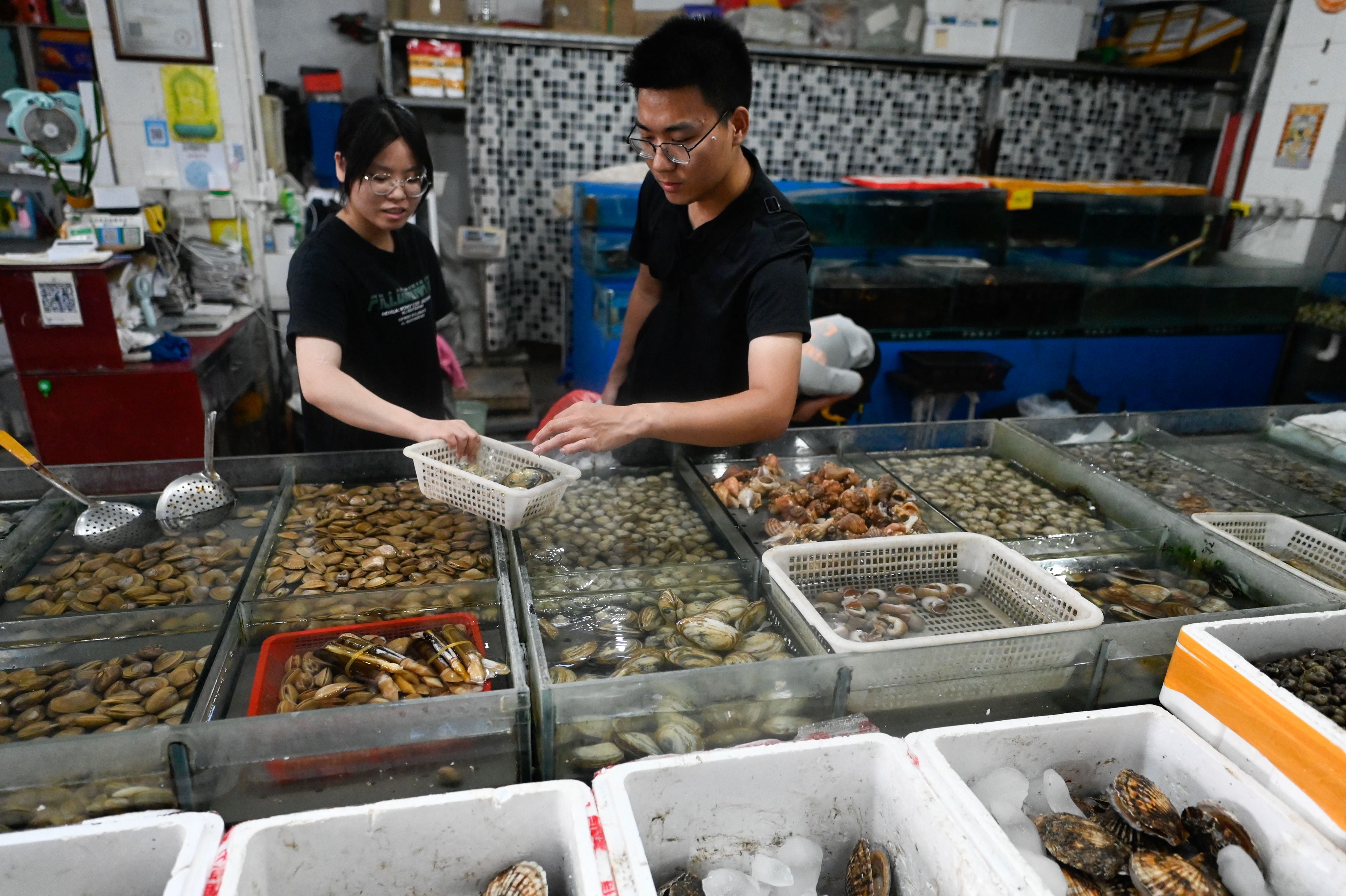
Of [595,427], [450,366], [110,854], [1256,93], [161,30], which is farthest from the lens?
[1256,93]

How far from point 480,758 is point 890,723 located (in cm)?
69

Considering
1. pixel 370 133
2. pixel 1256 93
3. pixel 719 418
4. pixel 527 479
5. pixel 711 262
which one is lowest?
pixel 527 479

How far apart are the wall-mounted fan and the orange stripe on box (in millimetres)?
4665

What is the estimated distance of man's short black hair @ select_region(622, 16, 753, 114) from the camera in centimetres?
175

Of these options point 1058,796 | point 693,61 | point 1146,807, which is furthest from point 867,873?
point 693,61

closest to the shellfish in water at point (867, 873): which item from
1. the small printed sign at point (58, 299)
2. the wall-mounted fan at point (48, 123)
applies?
the small printed sign at point (58, 299)

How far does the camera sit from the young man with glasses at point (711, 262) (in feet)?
5.73

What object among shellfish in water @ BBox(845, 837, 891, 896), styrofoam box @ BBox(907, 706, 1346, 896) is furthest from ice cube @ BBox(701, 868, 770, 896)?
styrofoam box @ BBox(907, 706, 1346, 896)

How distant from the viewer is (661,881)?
111cm

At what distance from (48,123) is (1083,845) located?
471 cm

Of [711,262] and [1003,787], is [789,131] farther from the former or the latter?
[1003,787]

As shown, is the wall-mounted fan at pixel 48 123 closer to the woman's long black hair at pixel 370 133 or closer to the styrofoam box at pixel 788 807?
the woman's long black hair at pixel 370 133

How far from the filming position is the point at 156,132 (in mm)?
4090

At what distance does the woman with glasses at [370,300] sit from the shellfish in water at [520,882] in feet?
3.34
